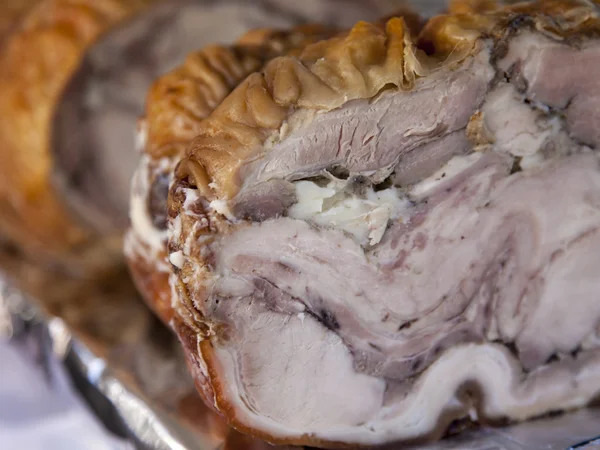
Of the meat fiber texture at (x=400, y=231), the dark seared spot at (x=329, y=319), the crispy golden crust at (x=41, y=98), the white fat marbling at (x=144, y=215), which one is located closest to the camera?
the meat fiber texture at (x=400, y=231)

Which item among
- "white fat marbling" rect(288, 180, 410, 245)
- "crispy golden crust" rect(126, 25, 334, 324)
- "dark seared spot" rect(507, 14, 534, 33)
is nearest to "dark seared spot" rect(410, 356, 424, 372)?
"white fat marbling" rect(288, 180, 410, 245)

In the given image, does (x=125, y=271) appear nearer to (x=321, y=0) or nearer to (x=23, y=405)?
(x=23, y=405)

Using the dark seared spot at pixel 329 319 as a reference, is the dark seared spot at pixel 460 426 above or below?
below

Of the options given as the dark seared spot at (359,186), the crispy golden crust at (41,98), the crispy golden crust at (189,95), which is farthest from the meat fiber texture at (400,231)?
the crispy golden crust at (41,98)

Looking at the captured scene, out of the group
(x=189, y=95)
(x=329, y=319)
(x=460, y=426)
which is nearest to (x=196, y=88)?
(x=189, y=95)

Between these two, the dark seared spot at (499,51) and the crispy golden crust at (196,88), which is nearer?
the dark seared spot at (499,51)

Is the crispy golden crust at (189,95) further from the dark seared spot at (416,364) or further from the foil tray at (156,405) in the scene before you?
the dark seared spot at (416,364)

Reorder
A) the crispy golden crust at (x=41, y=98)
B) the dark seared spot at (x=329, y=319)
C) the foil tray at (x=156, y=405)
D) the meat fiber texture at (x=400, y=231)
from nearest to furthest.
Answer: the meat fiber texture at (x=400, y=231), the dark seared spot at (x=329, y=319), the foil tray at (x=156, y=405), the crispy golden crust at (x=41, y=98)

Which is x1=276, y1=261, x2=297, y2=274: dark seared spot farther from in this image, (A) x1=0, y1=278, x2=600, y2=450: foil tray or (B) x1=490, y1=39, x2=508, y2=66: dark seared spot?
(B) x1=490, y1=39, x2=508, y2=66: dark seared spot
